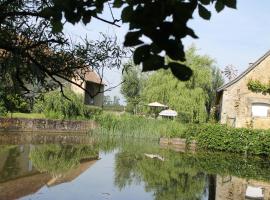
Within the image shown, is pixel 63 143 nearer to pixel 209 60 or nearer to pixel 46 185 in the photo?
pixel 46 185

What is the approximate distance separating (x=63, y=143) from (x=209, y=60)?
16.6 m

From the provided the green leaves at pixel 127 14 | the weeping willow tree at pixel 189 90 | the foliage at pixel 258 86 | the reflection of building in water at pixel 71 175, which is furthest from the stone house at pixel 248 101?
the green leaves at pixel 127 14

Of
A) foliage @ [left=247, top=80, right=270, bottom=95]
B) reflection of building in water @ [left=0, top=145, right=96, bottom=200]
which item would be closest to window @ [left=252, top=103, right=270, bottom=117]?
foliage @ [left=247, top=80, right=270, bottom=95]

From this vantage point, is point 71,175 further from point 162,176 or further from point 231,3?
point 231,3

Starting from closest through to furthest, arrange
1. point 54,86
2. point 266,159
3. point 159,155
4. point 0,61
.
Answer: point 0,61 → point 54,86 → point 159,155 → point 266,159

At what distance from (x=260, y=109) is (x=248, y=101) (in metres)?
0.87

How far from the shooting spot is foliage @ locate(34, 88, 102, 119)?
107 feet

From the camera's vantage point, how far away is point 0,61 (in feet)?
17.6

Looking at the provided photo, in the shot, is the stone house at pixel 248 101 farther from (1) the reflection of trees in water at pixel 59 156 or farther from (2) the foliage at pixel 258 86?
(1) the reflection of trees in water at pixel 59 156

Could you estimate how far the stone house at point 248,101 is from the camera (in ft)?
91.8

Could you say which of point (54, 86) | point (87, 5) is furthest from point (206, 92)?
point (87, 5)

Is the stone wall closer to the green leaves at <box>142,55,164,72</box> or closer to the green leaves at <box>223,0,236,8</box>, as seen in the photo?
the green leaves at <box>223,0,236,8</box>

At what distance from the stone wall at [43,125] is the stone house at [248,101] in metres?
9.20

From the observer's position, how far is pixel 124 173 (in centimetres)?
1590
